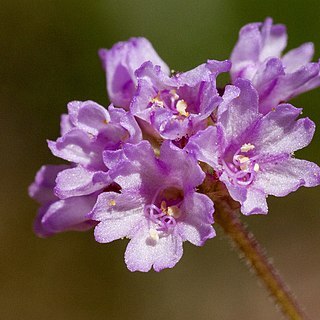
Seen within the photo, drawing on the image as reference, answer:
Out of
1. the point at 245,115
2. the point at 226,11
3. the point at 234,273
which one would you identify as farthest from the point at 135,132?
the point at 234,273

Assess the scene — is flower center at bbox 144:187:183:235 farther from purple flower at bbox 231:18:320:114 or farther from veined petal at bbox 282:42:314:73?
veined petal at bbox 282:42:314:73

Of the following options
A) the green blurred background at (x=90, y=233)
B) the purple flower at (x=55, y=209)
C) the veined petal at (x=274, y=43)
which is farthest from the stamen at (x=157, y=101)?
the green blurred background at (x=90, y=233)

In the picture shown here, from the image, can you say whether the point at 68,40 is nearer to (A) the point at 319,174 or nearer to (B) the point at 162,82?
(B) the point at 162,82

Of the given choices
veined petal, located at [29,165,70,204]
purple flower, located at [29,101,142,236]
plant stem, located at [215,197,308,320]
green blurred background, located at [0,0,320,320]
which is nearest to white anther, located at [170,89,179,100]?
purple flower, located at [29,101,142,236]

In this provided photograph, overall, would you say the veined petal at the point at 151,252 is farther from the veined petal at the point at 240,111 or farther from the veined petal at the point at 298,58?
the veined petal at the point at 298,58

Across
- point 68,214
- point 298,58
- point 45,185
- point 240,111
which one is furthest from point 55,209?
point 298,58

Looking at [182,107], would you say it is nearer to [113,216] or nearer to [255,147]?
[255,147]
